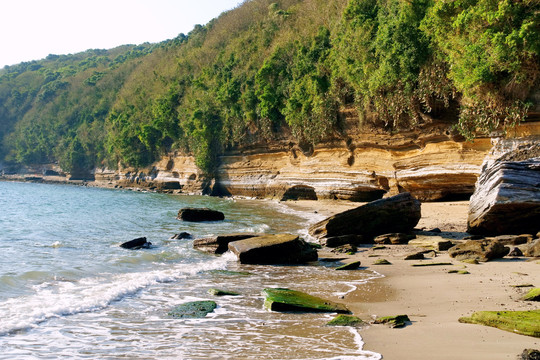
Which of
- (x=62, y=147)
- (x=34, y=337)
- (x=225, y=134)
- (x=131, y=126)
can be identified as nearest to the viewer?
(x=34, y=337)

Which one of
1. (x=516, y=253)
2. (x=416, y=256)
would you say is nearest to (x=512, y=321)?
(x=516, y=253)

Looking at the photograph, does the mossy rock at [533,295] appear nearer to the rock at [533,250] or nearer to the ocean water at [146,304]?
the ocean water at [146,304]

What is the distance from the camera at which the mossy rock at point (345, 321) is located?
569cm

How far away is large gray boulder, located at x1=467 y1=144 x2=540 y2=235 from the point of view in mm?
11266

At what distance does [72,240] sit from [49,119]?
74078 mm

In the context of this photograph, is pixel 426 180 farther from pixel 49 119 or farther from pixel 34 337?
pixel 49 119

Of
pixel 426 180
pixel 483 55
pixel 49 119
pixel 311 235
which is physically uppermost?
pixel 49 119

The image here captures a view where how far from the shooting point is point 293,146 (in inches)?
1289

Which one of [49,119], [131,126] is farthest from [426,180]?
[49,119]

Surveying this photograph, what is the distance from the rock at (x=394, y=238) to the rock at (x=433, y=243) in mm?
226

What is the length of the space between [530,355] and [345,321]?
2.32 meters

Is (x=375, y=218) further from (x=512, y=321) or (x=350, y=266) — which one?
(x=512, y=321)

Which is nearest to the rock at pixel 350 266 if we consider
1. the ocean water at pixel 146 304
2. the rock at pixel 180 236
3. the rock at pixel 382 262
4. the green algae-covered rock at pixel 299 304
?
the ocean water at pixel 146 304

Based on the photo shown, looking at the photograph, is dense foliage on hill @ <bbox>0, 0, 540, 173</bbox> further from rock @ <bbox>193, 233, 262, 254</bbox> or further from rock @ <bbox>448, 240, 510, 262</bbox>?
rock @ <bbox>193, 233, 262, 254</bbox>
